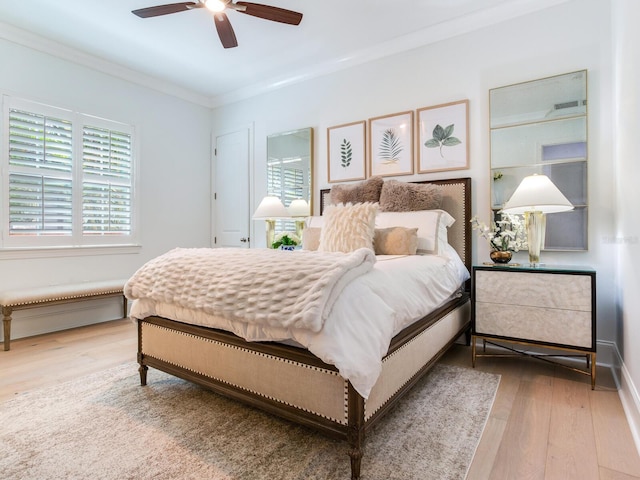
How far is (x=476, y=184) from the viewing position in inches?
121

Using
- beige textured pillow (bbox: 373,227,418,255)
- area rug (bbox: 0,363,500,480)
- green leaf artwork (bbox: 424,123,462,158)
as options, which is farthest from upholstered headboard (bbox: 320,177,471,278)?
area rug (bbox: 0,363,500,480)

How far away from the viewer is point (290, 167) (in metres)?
4.29

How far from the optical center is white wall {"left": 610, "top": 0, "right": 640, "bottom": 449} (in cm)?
170

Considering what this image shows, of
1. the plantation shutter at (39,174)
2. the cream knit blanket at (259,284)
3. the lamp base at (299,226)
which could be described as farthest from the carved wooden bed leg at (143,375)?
the plantation shutter at (39,174)

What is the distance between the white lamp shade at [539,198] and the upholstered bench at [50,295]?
3.76m

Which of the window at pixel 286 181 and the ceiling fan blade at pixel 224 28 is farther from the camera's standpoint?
the window at pixel 286 181

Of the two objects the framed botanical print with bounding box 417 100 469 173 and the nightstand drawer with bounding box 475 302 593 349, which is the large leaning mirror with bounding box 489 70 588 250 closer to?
the framed botanical print with bounding box 417 100 469 173

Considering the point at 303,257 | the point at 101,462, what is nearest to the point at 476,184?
the point at 303,257

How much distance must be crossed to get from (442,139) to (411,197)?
68 centimetres

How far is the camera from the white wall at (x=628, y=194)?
66.8 inches

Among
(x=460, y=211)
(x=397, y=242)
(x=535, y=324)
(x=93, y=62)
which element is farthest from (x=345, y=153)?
(x=93, y=62)

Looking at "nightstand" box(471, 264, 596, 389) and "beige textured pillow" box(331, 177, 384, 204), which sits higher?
"beige textured pillow" box(331, 177, 384, 204)

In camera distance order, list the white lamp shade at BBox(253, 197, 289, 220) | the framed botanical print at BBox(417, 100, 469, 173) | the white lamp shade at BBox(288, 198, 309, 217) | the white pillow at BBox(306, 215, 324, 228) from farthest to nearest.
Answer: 1. the white lamp shade at BBox(288, 198, 309, 217)
2. the white lamp shade at BBox(253, 197, 289, 220)
3. the white pillow at BBox(306, 215, 324, 228)
4. the framed botanical print at BBox(417, 100, 469, 173)

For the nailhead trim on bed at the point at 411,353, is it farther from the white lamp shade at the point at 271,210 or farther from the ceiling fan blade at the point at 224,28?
the ceiling fan blade at the point at 224,28
